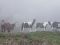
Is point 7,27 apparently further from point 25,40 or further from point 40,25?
point 25,40

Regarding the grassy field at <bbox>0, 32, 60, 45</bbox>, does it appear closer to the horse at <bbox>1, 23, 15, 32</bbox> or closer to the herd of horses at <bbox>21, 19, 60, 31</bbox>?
the horse at <bbox>1, 23, 15, 32</bbox>

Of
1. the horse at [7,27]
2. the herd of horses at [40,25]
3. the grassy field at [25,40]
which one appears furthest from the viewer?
the herd of horses at [40,25]

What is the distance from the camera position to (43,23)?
945cm

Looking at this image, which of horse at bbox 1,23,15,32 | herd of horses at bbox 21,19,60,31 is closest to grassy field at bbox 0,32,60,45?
horse at bbox 1,23,15,32

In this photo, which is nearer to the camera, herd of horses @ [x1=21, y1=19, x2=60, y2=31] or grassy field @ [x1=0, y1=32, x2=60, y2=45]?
grassy field @ [x1=0, y1=32, x2=60, y2=45]

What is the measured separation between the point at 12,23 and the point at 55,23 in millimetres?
2432

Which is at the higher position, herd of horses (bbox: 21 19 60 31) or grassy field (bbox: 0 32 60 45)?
herd of horses (bbox: 21 19 60 31)

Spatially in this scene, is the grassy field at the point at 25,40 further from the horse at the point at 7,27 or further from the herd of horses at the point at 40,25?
the herd of horses at the point at 40,25

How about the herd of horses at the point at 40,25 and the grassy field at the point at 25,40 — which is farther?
the herd of horses at the point at 40,25

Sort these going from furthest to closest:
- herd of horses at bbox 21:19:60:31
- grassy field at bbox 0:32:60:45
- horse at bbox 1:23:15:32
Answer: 1. herd of horses at bbox 21:19:60:31
2. horse at bbox 1:23:15:32
3. grassy field at bbox 0:32:60:45

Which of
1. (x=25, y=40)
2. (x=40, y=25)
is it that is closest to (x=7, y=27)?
(x=40, y=25)

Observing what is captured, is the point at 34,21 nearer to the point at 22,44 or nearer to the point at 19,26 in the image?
the point at 19,26

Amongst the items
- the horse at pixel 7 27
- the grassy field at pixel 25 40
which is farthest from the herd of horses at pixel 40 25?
the grassy field at pixel 25 40

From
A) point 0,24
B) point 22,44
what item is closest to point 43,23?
point 0,24
